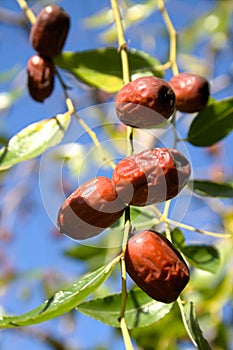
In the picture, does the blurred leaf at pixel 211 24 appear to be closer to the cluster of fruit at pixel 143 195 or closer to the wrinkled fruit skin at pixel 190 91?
the wrinkled fruit skin at pixel 190 91

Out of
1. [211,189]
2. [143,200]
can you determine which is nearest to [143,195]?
[143,200]

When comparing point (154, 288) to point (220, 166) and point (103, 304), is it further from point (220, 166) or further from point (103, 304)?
point (220, 166)

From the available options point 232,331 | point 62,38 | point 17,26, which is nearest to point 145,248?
point 62,38

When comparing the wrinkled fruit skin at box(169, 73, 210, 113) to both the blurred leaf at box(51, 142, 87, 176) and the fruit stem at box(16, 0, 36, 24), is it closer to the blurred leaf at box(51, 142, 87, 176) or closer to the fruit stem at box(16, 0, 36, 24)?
the fruit stem at box(16, 0, 36, 24)

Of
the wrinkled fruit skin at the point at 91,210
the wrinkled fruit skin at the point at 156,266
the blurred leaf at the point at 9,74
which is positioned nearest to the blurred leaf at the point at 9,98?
the blurred leaf at the point at 9,74

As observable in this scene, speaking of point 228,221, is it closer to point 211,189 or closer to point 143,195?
point 211,189

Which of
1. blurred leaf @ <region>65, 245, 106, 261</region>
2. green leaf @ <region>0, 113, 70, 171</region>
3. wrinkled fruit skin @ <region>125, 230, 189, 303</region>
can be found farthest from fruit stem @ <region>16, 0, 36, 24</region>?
blurred leaf @ <region>65, 245, 106, 261</region>
